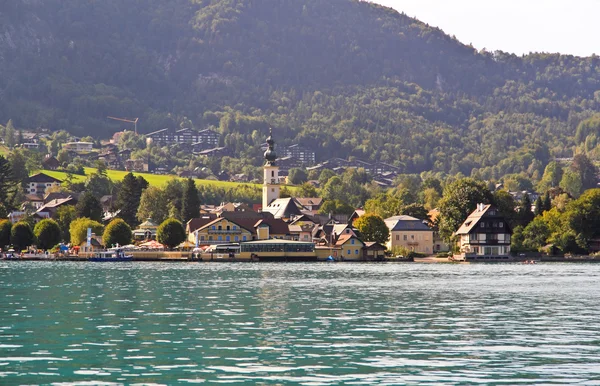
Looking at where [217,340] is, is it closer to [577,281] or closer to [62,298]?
[62,298]

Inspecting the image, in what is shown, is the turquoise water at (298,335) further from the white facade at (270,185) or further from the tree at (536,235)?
the white facade at (270,185)

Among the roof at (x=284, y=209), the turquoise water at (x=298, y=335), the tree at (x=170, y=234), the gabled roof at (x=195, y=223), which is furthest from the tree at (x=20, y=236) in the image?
the turquoise water at (x=298, y=335)

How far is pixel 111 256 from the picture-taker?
448 feet

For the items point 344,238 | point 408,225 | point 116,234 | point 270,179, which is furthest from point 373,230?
point 270,179

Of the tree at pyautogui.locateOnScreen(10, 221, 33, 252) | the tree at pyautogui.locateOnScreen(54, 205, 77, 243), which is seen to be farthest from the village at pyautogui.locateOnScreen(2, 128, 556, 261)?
the tree at pyautogui.locateOnScreen(54, 205, 77, 243)

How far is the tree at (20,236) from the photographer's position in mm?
144500

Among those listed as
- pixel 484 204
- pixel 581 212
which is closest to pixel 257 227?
pixel 484 204

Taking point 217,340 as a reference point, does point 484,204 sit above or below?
Result: above

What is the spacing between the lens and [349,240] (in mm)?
142625

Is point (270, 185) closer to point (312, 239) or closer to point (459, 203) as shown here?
point (312, 239)

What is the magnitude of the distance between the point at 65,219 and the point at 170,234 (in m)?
31.3

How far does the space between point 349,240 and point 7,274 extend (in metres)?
61.3

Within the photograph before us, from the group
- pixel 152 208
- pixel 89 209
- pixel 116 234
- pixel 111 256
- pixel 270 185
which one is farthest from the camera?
pixel 270 185

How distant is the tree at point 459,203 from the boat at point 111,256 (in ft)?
138
